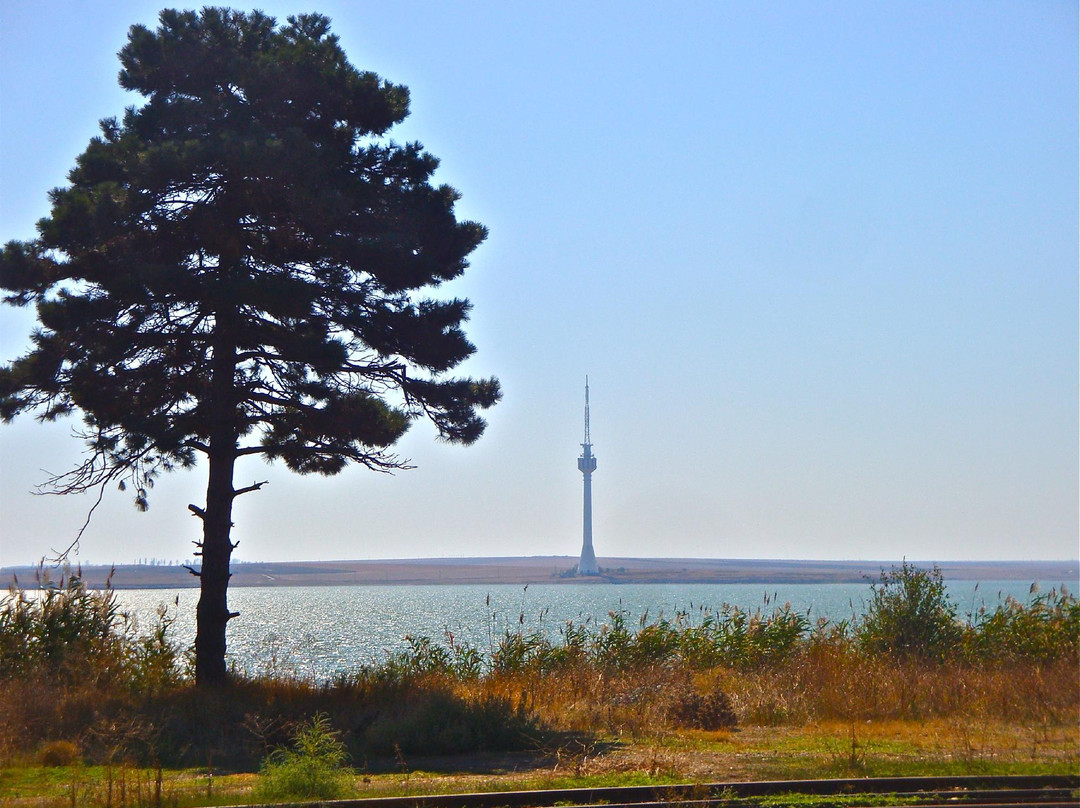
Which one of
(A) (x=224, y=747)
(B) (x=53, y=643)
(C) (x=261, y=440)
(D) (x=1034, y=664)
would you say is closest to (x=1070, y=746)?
(D) (x=1034, y=664)

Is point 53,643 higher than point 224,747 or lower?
higher

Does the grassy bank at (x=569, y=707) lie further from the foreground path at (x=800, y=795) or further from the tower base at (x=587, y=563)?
the tower base at (x=587, y=563)

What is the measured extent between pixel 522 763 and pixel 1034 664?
1029cm

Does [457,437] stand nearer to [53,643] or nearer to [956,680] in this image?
[53,643]

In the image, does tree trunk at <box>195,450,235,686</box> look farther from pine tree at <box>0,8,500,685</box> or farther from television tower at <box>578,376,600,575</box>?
television tower at <box>578,376,600,575</box>

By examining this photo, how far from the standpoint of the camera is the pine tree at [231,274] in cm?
1593

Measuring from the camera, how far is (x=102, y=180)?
1681 centimetres

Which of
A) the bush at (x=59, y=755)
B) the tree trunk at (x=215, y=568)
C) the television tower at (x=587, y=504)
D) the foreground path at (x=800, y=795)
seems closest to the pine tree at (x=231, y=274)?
the tree trunk at (x=215, y=568)

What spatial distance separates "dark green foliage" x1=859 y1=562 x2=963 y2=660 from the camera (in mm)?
18297

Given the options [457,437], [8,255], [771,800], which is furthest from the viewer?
[457,437]

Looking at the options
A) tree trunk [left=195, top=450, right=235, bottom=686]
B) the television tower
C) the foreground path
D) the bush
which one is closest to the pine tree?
tree trunk [left=195, top=450, right=235, bottom=686]

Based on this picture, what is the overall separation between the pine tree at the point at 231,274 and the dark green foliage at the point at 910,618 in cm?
851

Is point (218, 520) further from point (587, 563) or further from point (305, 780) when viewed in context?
point (587, 563)

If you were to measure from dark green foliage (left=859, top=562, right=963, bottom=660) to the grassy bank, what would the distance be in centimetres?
4
